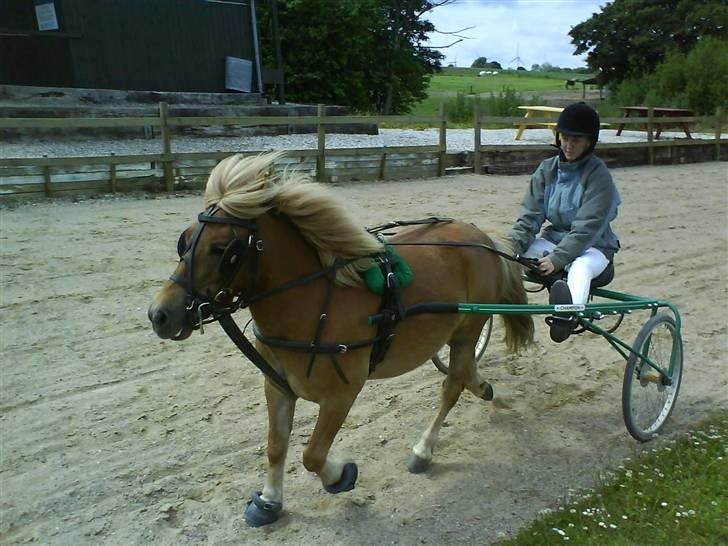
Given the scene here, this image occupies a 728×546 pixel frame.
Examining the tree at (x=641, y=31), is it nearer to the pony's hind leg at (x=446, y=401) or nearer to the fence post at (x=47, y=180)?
the fence post at (x=47, y=180)

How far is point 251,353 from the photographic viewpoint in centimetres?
322

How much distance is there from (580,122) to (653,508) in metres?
2.21

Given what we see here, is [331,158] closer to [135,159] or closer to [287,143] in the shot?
[287,143]

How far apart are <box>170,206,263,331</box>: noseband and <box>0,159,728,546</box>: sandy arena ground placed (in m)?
1.19

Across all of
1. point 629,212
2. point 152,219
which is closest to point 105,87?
point 152,219

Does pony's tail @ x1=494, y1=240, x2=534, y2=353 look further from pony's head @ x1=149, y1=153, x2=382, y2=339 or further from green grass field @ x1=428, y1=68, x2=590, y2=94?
green grass field @ x1=428, y1=68, x2=590, y2=94

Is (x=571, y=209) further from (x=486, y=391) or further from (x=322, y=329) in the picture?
(x=322, y=329)

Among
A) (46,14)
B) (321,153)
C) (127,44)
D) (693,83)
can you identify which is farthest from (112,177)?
(693,83)

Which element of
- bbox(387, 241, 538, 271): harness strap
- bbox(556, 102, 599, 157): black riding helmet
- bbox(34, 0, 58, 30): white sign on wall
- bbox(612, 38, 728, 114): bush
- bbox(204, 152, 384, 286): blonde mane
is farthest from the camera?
bbox(612, 38, 728, 114): bush

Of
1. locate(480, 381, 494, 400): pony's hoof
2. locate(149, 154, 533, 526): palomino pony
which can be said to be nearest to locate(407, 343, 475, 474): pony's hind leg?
locate(480, 381, 494, 400): pony's hoof

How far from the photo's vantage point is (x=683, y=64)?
3319cm

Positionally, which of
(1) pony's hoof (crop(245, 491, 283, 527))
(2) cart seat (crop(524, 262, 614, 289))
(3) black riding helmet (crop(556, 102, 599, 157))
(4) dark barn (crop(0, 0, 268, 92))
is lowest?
(1) pony's hoof (crop(245, 491, 283, 527))

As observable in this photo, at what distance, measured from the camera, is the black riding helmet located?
4121mm

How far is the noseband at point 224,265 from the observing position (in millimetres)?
2799
